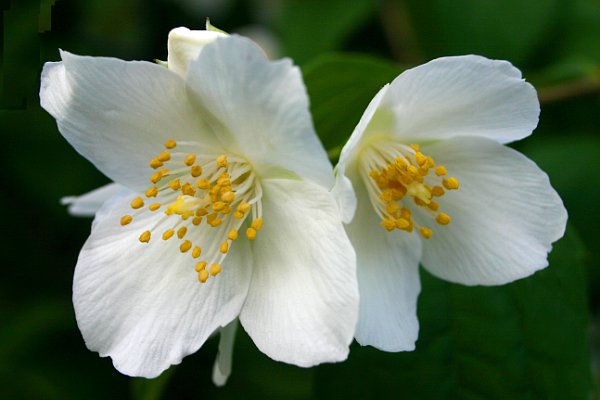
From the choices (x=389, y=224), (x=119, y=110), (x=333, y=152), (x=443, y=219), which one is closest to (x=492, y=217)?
(x=443, y=219)

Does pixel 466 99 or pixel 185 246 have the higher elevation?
pixel 466 99

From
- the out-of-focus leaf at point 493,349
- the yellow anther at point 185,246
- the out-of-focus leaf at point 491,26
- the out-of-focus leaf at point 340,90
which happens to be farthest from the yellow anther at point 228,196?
the out-of-focus leaf at point 491,26

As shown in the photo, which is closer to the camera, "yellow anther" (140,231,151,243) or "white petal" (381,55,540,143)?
"white petal" (381,55,540,143)

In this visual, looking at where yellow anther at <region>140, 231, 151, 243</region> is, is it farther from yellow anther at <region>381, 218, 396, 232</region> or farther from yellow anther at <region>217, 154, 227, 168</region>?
yellow anther at <region>381, 218, 396, 232</region>

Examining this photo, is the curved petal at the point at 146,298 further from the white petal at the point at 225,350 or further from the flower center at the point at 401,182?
the flower center at the point at 401,182

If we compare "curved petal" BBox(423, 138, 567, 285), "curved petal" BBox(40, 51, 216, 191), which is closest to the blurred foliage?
"curved petal" BBox(423, 138, 567, 285)

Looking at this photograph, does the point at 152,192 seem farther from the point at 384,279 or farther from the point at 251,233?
the point at 384,279
